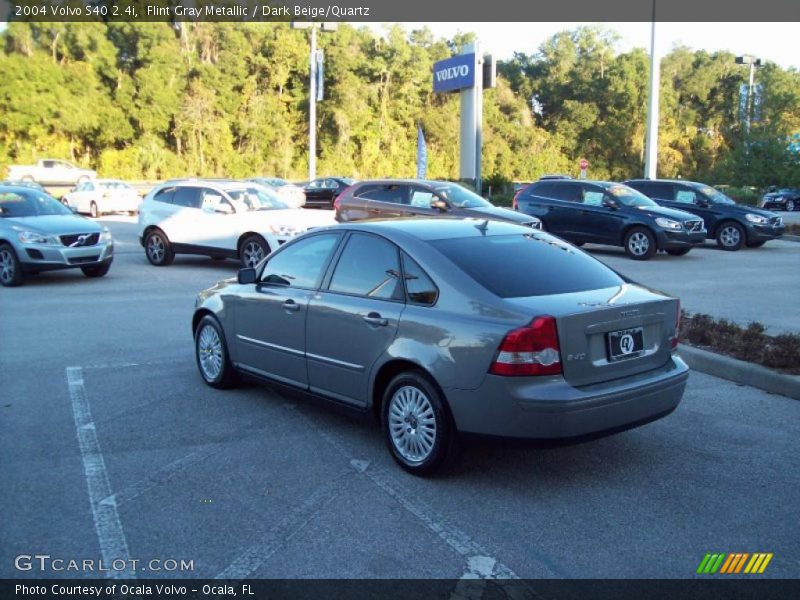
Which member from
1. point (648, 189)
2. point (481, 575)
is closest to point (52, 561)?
point (481, 575)

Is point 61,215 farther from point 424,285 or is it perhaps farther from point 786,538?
point 786,538

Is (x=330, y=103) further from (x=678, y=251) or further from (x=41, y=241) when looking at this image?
(x=41, y=241)

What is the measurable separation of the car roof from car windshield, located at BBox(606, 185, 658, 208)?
42.5ft

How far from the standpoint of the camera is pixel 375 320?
5.22 metres

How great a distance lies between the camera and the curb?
6.68 m

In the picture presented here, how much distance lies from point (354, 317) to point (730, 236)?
16892 millimetres

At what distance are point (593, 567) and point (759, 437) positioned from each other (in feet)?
8.18

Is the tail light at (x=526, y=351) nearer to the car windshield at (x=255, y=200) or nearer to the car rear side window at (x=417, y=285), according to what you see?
the car rear side window at (x=417, y=285)

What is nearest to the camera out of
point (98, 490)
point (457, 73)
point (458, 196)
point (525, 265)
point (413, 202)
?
point (98, 490)

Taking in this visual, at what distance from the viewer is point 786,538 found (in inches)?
164

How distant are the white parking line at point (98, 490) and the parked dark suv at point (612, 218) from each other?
13.5 meters

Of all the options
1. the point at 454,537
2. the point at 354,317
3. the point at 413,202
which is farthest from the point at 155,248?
the point at 454,537

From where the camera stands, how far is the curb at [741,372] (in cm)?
668

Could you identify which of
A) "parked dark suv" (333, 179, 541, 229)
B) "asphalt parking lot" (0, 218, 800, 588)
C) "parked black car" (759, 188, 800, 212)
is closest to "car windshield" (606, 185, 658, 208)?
"parked dark suv" (333, 179, 541, 229)
